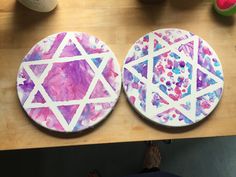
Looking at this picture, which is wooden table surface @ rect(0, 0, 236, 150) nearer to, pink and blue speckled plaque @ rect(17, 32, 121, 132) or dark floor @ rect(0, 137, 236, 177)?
pink and blue speckled plaque @ rect(17, 32, 121, 132)

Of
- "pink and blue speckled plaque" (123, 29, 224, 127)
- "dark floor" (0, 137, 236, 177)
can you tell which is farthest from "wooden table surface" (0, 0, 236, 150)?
"dark floor" (0, 137, 236, 177)

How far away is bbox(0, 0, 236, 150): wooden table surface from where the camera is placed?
61 cm

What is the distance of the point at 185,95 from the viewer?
613 mm

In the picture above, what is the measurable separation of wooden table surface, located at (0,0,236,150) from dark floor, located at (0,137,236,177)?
1.83 ft

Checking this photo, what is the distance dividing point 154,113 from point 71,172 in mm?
634

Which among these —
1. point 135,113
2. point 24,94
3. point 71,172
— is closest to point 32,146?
point 24,94

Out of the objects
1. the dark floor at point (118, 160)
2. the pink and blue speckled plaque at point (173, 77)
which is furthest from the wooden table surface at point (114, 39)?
the dark floor at point (118, 160)

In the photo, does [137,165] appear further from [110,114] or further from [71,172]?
[110,114]

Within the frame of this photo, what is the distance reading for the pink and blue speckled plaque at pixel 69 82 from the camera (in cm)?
60

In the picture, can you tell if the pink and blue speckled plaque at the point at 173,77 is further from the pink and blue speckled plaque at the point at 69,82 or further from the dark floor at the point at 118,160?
the dark floor at the point at 118,160

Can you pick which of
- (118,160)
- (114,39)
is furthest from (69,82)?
(118,160)

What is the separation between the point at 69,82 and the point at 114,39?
5.3 inches

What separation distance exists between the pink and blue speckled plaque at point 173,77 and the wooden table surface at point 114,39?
Answer: 0.02m

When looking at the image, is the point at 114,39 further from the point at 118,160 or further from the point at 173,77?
the point at 118,160
